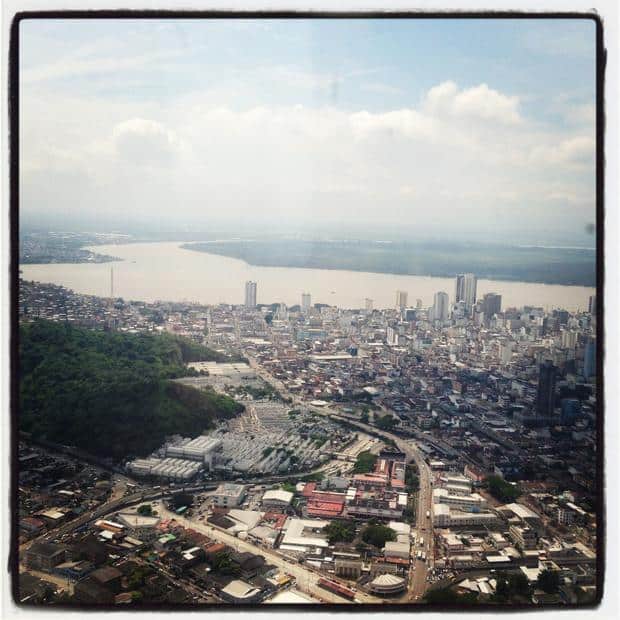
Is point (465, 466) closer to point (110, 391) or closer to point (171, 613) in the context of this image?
point (171, 613)

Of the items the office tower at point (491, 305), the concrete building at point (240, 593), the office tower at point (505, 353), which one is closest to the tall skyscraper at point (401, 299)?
the office tower at point (491, 305)

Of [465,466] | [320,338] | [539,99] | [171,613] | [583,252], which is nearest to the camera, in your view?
[171,613]

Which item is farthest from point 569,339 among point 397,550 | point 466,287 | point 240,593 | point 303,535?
point 240,593

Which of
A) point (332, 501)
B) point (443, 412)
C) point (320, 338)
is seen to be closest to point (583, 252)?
point (443, 412)

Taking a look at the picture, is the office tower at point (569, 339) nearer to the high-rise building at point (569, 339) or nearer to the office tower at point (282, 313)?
the high-rise building at point (569, 339)

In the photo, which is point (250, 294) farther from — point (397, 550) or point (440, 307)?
point (397, 550)

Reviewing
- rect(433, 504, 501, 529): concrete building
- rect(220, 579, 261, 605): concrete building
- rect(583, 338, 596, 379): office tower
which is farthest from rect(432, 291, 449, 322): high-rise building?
rect(220, 579, 261, 605): concrete building
